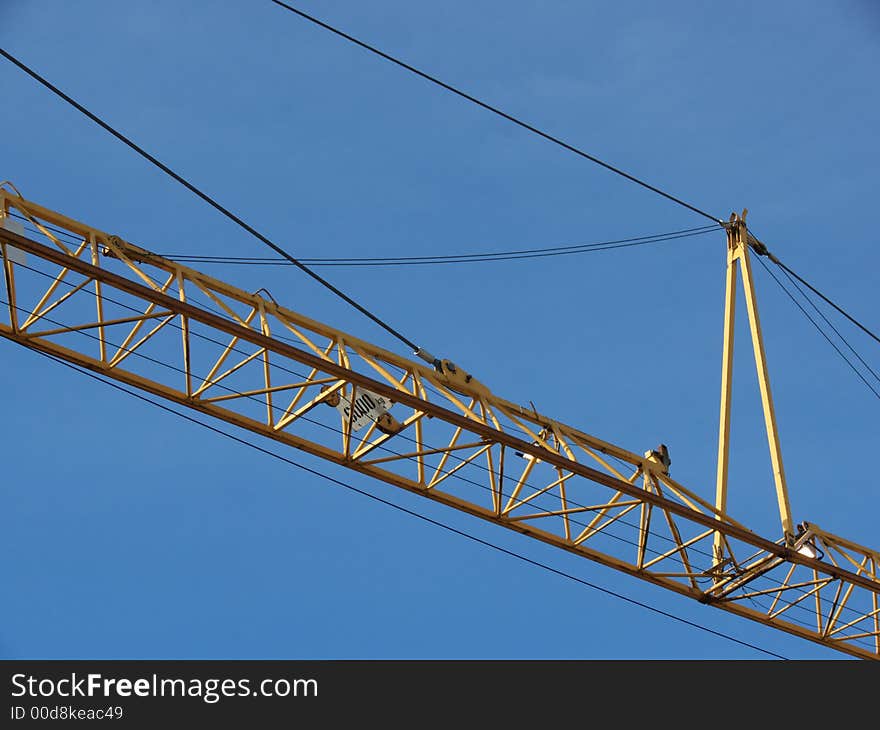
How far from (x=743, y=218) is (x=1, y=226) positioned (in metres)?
16.0

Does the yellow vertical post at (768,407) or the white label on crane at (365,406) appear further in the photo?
the yellow vertical post at (768,407)

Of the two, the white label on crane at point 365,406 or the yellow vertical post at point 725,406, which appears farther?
the yellow vertical post at point 725,406

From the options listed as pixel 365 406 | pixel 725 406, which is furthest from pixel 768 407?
pixel 365 406

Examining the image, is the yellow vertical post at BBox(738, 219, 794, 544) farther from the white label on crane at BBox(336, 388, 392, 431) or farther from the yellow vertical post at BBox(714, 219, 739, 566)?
the white label on crane at BBox(336, 388, 392, 431)

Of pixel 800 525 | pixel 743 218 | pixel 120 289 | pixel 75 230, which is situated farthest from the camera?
pixel 743 218

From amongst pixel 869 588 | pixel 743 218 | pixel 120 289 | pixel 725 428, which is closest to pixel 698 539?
pixel 725 428

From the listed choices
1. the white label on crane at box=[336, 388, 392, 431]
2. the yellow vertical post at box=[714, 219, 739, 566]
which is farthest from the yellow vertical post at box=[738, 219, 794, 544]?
the white label on crane at box=[336, 388, 392, 431]

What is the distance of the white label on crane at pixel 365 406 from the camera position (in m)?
29.0

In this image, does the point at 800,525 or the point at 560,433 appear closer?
the point at 560,433

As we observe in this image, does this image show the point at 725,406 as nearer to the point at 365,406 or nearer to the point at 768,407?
the point at 768,407

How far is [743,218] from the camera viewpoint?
36.5 meters

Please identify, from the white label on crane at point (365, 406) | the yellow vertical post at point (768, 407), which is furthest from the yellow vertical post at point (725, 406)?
the white label on crane at point (365, 406)

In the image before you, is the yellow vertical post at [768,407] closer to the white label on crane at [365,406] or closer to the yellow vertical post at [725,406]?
the yellow vertical post at [725,406]

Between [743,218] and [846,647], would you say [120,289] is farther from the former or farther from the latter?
[846,647]
